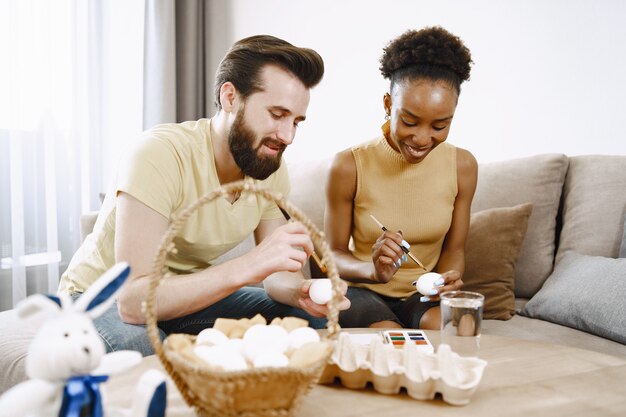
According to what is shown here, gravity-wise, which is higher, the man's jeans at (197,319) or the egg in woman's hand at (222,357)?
the egg in woman's hand at (222,357)

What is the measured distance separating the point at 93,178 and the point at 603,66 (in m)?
2.41

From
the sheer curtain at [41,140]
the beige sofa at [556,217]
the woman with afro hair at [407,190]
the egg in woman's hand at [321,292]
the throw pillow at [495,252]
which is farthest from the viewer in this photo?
the sheer curtain at [41,140]

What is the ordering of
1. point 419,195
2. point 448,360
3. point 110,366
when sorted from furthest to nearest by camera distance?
point 419,195, point 448,360, point 110,366

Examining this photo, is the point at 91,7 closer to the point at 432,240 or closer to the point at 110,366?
the point at 432,240

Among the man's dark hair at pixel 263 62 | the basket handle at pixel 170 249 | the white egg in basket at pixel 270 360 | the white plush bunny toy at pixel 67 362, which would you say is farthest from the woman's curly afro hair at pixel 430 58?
the white plush bunny toy at pixel 67 362

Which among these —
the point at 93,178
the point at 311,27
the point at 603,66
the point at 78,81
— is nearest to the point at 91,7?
the point at 78,81

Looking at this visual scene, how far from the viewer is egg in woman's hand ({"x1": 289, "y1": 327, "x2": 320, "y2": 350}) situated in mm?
858

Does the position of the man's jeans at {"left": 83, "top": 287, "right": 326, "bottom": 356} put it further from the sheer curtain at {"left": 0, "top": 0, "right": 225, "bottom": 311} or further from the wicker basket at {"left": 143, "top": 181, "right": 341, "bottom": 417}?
the sheer curtain at {"left": 0, "top": 0, "right": 225, "bottom": 311}

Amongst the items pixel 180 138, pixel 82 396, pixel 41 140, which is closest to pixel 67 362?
pixel 82 396

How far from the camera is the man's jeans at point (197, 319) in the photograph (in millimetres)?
1360

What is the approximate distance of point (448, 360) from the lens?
37.6 inches

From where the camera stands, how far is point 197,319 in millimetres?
1603

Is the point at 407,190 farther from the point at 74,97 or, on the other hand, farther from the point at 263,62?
the point at 74,97

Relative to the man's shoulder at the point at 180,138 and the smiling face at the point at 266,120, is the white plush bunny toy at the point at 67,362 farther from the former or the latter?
the smiling face at the point at 266,120
